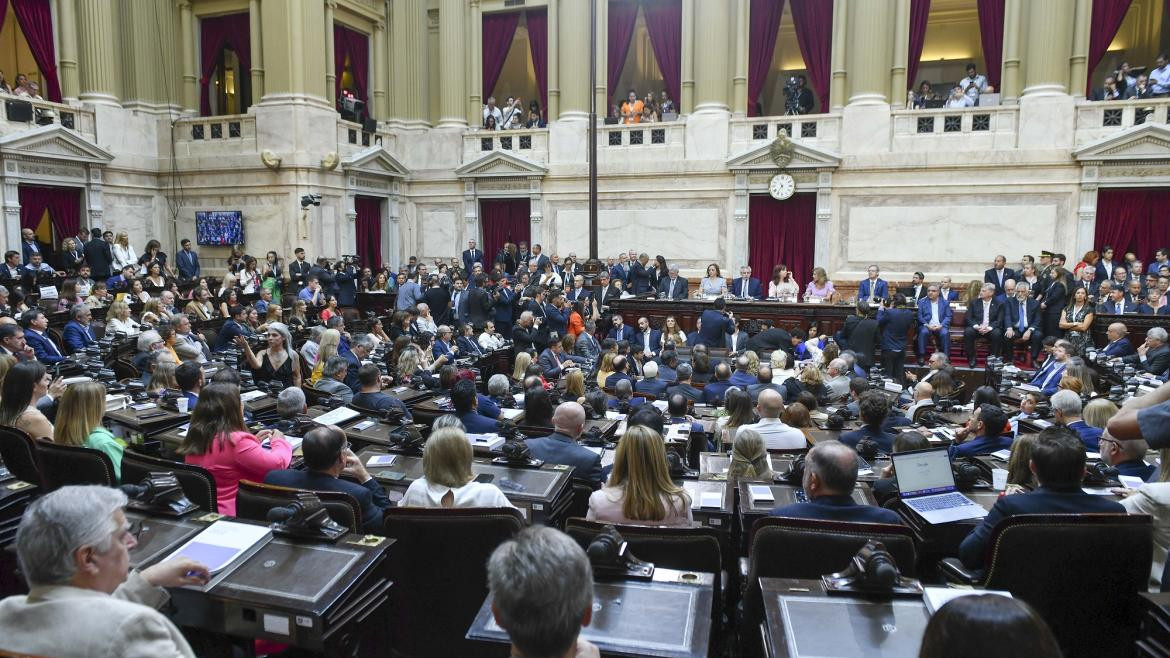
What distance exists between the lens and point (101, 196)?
54.5ft

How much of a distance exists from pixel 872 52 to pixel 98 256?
53.4 feet

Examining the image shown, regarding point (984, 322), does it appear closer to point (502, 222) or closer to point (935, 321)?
point (935, 321)

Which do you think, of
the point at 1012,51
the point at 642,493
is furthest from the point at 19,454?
the point at 1012,51

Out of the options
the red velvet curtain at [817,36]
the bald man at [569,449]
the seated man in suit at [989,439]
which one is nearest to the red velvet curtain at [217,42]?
the red velvet curtain at [817,36]

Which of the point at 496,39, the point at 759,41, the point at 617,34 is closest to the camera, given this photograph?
the point at 759,41

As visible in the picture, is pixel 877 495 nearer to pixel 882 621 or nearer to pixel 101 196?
pixel 882 621

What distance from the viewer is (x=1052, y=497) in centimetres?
342

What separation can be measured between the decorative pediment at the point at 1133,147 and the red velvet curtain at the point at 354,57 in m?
16.8

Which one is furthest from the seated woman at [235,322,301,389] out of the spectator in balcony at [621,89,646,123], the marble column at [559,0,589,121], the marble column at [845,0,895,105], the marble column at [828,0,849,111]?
the marble column at [828,0,849,111]

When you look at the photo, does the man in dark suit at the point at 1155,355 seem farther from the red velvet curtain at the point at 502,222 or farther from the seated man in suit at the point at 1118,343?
the red velvet curtain at the point at 502,222

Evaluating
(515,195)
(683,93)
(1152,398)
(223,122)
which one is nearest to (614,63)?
(683,93)

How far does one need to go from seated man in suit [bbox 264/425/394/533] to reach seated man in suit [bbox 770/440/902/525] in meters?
2.02

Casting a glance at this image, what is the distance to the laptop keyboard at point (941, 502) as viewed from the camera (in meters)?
4.18

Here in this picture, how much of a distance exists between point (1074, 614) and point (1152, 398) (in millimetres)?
959
